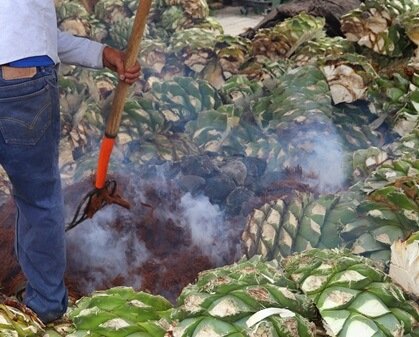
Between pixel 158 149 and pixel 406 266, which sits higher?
pixel 406 266

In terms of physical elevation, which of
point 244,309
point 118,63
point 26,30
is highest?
point 26,30

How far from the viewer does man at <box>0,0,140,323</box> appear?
1.95 m

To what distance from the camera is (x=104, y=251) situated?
98.3 inches

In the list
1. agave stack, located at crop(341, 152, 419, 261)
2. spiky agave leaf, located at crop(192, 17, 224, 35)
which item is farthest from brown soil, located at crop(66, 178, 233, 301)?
spiky agave leaf, located at crop(192, 17, 224, 35)

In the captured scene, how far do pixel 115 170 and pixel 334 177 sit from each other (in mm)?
851

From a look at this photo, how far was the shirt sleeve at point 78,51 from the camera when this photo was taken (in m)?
2.34

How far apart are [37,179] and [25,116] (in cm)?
20

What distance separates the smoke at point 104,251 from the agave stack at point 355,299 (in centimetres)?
83

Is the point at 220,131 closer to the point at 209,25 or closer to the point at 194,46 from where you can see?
the point at 194,46

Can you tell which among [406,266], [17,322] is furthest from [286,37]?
[17,322]

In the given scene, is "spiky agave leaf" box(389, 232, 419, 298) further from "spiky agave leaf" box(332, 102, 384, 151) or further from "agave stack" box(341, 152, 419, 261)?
"spiky agave leaf" box(332, 102, 384, 151)

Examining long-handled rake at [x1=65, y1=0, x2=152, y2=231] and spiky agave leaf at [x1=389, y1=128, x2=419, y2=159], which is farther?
spiky agave leaf at [x1=389, y1=128, x2=419, y2=159]

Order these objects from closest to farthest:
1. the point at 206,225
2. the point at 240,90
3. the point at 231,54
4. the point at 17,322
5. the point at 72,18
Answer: the point at 17,322 → the point at 206,225 → the point at 240,90 → the point at 231,54 → the point at 72,18

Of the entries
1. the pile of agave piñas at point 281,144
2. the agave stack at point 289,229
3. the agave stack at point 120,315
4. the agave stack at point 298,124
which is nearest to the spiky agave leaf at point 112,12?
the pile of agave piñas at point 281,144
